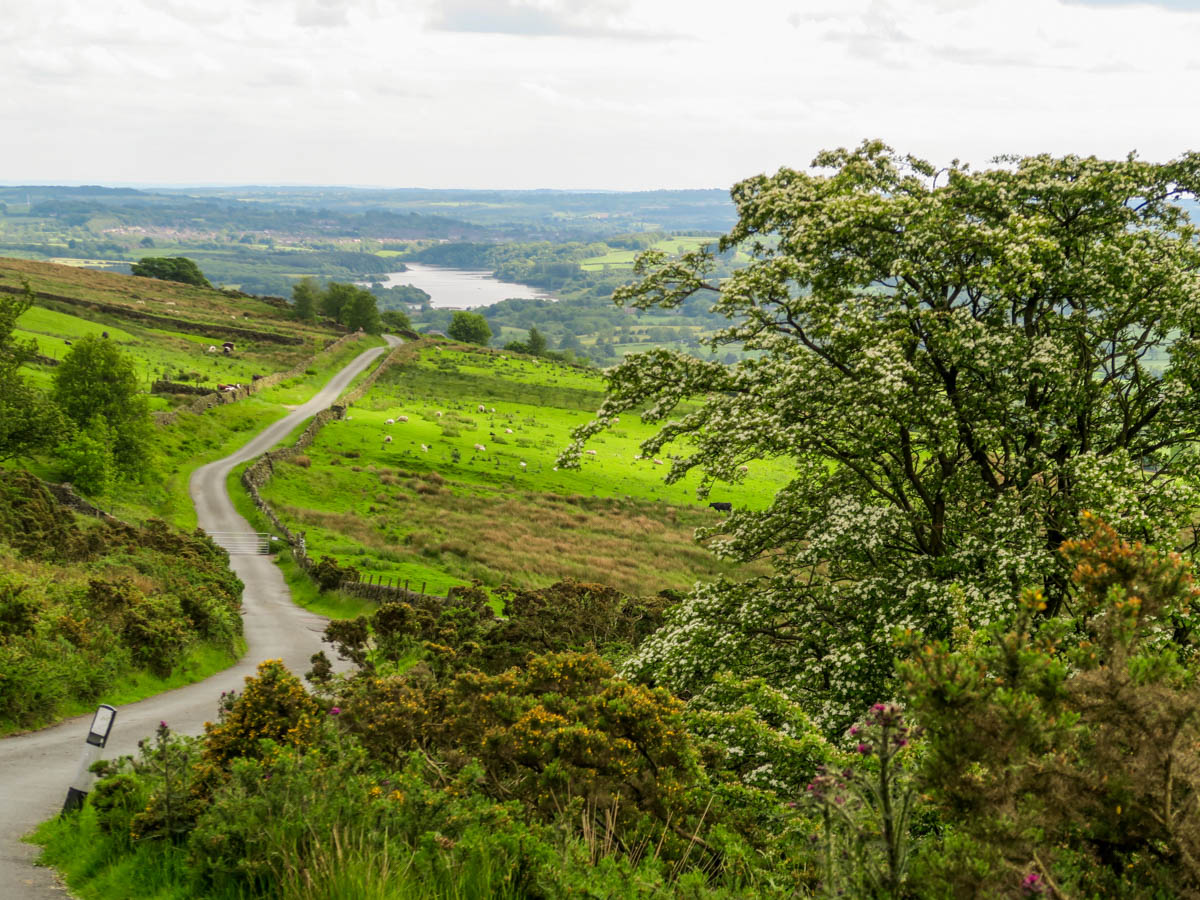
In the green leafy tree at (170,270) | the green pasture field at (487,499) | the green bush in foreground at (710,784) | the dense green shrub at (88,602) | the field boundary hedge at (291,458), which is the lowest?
the green pasture field at (487,499)

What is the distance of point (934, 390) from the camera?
14.7 metres

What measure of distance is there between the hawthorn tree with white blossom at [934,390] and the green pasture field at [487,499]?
964cm

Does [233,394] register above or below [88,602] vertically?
below

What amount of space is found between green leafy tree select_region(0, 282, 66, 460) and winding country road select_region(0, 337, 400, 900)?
9.73m

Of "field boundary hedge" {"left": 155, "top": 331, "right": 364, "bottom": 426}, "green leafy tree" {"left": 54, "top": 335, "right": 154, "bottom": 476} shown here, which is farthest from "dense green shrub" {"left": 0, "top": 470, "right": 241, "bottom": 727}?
"field boundary hedge" {"left": 155, "top": 331, "right": 364, "bottom": 426}

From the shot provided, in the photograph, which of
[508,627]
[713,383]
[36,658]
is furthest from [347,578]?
[713,383]

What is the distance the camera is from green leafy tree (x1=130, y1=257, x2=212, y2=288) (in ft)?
609

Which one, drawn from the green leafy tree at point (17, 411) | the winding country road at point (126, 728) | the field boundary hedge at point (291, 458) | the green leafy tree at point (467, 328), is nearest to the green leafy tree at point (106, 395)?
the field boundary hedge at point (291, 458)

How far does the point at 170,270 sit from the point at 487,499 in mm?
154728

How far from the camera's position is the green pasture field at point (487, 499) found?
47.1 meters

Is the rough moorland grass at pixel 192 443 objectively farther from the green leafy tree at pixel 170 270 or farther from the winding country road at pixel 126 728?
the green leafy tree at pixel 170 270

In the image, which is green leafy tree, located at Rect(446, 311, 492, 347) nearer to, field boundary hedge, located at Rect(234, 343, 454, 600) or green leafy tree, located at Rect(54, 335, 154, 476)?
field boundary hedge, located at Rect(234, 343, 454, 600)

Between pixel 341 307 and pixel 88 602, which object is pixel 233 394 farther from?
pixel 341 307

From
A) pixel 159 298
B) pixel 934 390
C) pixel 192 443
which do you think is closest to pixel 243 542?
pixel 192 443
